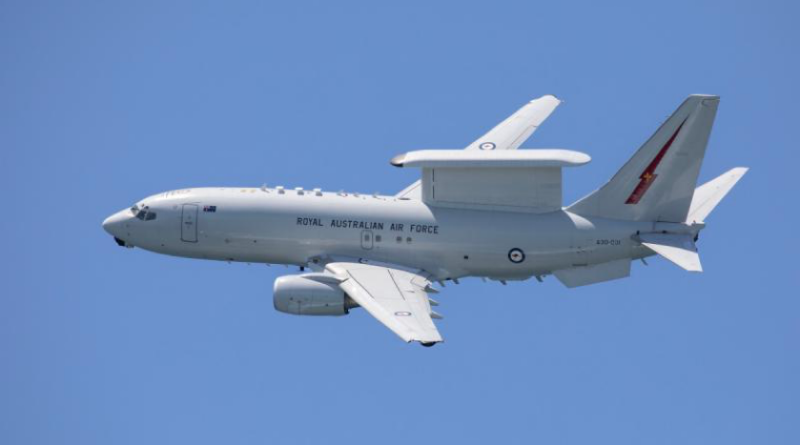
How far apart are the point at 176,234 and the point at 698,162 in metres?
27.4

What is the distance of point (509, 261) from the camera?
318ft

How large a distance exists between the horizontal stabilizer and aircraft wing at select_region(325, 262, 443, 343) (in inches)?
460

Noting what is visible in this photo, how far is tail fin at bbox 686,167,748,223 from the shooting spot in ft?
321

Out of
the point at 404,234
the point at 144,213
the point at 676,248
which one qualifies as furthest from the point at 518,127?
the point at 144,213

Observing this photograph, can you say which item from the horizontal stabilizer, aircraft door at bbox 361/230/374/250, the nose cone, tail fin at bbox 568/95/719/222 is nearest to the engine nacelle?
aircraft door at bbox 361/230/374/250

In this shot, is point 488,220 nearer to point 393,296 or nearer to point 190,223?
point 393,296

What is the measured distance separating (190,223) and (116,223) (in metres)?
4.85

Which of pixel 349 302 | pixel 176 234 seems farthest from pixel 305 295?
pixel 176 234

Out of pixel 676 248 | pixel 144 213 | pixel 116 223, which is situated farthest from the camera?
pixel 116 223

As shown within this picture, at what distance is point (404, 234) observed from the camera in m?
97.3

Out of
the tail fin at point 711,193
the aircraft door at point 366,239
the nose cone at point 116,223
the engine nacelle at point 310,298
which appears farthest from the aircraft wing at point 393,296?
the tail fin at point 711,193

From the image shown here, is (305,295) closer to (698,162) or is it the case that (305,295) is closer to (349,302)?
(349,302)

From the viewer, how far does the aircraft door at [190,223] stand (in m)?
98.6

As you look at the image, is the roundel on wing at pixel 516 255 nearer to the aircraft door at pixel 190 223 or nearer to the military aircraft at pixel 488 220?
the military aircraft at pixel 488 220
